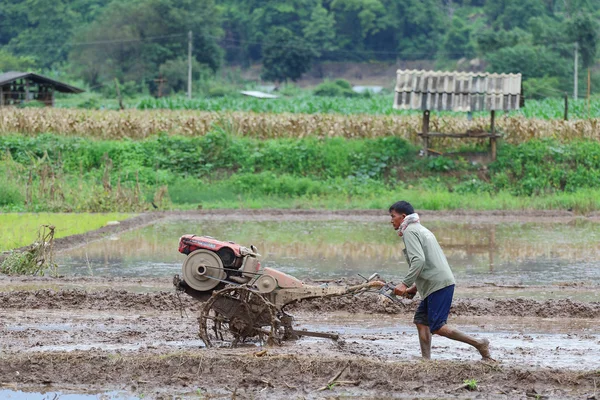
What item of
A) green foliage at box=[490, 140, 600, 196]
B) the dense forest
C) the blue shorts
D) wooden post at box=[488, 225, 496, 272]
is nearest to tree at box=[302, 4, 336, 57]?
the dense forest

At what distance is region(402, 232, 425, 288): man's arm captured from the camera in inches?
338

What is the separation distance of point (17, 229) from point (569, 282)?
11.3m

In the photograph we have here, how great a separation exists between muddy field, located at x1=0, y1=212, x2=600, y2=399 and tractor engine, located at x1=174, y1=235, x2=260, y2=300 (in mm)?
669

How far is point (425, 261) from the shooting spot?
8773mm

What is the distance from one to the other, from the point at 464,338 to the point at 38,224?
1363cm

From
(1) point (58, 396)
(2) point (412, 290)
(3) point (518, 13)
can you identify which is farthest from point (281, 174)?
(3) point (518, 13)

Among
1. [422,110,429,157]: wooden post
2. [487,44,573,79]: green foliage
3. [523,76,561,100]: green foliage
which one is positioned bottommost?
[422,110,429,157]: wooden post

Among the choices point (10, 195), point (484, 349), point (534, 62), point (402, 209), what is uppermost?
point (534, 62)

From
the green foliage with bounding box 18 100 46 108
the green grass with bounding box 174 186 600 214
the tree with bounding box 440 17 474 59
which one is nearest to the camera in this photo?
the green grass with bounding box 174 186 600 214

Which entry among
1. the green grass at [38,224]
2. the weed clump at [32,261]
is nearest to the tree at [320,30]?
the green grass at [38,224]

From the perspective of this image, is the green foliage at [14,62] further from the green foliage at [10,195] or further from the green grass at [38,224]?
the green grass at [38,224]

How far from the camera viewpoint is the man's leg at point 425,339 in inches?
356

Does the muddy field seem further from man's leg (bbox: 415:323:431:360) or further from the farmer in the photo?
the farmer

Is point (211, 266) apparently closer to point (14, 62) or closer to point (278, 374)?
point (278, 374)
